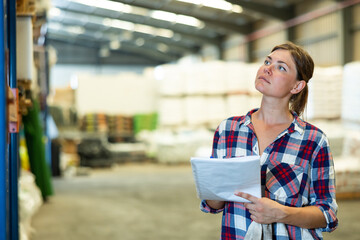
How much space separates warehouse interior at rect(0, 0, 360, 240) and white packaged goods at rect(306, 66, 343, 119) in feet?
0.07

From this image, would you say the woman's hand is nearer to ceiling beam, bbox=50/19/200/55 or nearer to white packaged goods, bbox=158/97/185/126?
white packaged goods, bbox=158/97/185/126

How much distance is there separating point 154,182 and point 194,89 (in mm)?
3881

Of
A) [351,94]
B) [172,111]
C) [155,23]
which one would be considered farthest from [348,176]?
[155,23]

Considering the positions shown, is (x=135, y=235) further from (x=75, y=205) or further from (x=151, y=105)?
(x=151, y=105)

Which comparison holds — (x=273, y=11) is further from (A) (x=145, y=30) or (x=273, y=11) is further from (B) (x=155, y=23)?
(A) (x=145, y=30)

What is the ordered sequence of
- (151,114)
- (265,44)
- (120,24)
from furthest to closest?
(120,24), (265,44), (151,114)

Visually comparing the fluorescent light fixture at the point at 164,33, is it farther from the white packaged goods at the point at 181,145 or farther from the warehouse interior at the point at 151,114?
the white packaged goods at the point at 181,145

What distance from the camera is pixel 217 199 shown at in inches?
76.3

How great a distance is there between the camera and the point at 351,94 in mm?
8945

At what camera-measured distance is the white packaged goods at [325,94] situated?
33.2 ft

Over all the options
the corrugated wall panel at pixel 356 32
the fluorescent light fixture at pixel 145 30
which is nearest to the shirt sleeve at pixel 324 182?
the corrugated wall panel at pixel 356 32

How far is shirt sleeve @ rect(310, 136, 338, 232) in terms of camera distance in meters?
1.96

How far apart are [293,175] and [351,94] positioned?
7424 millimetres

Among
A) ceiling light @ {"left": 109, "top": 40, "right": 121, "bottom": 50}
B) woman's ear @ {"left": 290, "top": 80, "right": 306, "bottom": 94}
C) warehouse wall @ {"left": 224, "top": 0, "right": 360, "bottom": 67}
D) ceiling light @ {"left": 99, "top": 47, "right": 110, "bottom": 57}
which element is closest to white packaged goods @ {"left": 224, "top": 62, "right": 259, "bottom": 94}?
warehouse wall @ {"left": 224, "top": 0, "right": 360, "bottom": 67}
